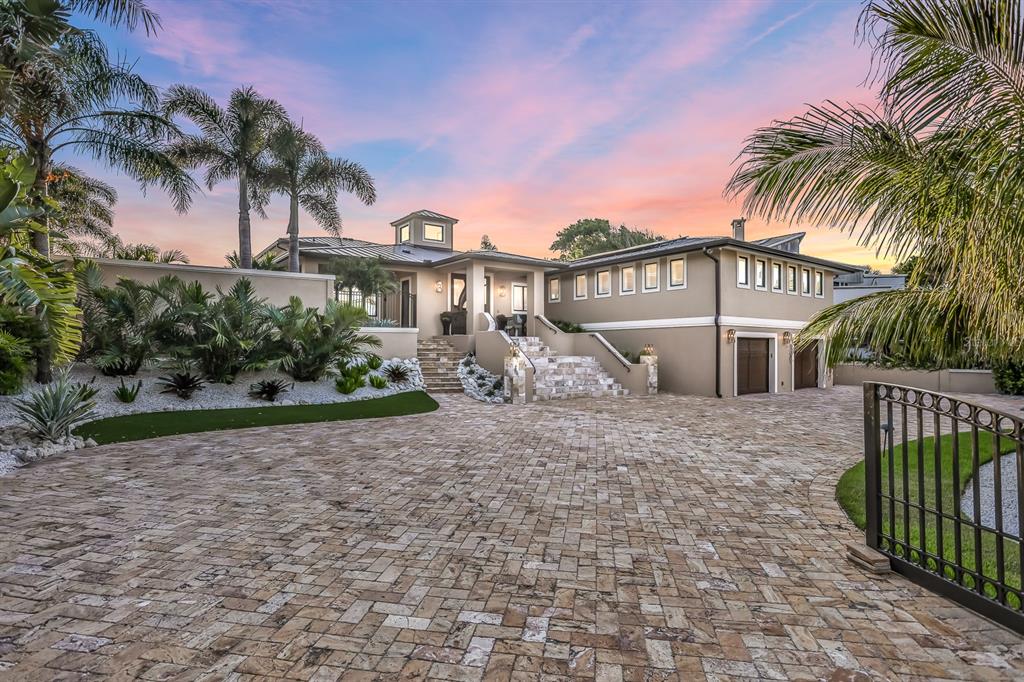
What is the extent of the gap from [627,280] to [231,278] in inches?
530

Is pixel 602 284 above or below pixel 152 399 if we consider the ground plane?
Result: above

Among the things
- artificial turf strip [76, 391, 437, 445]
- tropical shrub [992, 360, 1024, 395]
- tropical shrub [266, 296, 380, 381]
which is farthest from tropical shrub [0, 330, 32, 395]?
tropical shrub [992, 360, 1024, 395]

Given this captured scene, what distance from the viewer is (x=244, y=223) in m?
14.7

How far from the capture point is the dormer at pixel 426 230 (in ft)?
71.7

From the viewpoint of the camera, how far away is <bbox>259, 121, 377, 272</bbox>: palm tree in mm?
14969

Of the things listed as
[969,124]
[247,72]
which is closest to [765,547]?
[969,124]

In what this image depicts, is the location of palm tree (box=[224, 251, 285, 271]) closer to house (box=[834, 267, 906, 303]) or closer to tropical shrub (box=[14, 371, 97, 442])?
tropical shrub (box=[14, 371, 97, 442])

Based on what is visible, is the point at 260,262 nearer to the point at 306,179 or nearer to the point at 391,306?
the point at 306,179

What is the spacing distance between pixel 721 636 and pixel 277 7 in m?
13.6

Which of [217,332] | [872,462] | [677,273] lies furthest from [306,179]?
[872,462]

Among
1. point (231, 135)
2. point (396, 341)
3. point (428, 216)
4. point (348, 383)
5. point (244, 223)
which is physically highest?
point (231, 135)

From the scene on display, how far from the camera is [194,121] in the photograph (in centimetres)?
1402

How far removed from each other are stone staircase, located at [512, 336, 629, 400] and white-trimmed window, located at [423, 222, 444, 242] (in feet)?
26.8

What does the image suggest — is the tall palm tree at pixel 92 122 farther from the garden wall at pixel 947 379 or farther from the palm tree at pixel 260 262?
the garden wall at pixel 947 379
